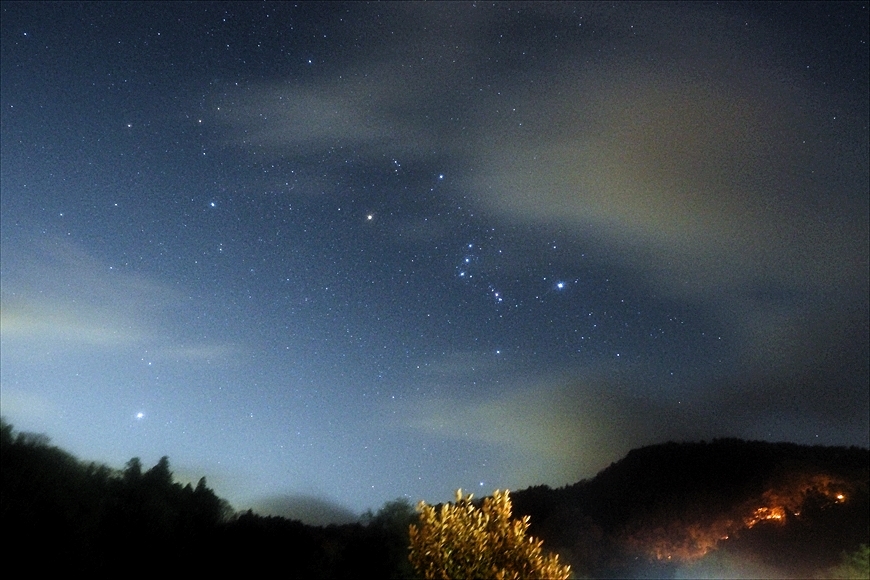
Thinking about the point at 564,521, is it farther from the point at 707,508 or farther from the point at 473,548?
the point at 473,548

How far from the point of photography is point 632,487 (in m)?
46.2

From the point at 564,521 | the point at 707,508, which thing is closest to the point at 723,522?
the point at 707,508

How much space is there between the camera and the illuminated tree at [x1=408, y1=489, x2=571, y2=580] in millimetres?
10125

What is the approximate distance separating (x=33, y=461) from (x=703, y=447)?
123ft

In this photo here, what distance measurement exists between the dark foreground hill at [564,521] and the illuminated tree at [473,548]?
1734 centimetres

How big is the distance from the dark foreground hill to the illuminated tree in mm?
17338

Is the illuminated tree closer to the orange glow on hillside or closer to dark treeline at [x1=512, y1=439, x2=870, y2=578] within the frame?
dark treeline at [x1=512, y1=439, x2=870, y2=578]

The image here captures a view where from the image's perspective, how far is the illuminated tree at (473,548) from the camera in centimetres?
1012

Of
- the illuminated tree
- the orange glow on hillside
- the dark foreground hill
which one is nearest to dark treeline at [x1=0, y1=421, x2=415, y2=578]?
the dark foreground hill

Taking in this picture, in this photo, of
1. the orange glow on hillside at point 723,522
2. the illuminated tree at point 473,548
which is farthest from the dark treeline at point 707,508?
the illuminated tree at point 473,548

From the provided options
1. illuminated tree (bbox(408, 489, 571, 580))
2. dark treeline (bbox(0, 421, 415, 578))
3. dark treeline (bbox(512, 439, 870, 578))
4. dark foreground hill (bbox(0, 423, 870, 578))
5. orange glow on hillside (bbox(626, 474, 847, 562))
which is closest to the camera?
illuminated tree (bbox(408, 489, 571, 580))

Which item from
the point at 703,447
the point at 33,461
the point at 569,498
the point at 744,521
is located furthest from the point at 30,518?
the point at 703,447

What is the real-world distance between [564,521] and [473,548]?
32421 millimetres

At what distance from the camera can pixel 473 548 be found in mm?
10203
